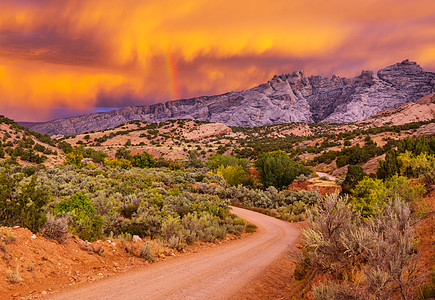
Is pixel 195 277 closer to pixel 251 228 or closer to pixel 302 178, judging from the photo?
pixel 251 228

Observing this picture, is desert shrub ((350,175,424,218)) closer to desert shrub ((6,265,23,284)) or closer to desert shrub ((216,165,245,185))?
desert shrub ((6,265,23,284))

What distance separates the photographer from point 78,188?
22359 mm

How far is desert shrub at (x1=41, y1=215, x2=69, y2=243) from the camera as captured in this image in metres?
9.86

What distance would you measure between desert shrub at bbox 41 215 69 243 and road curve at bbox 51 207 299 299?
108 inches

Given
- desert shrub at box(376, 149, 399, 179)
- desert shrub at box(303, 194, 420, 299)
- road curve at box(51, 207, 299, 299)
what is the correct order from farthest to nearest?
desert shrub at box(376, 149, 399, 179) → road curve at box(51, 207, 299, 299) → desert shrub at box(303, 194, 420, 299)

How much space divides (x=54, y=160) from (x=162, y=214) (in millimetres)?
40990

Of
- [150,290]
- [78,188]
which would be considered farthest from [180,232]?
[78,188]

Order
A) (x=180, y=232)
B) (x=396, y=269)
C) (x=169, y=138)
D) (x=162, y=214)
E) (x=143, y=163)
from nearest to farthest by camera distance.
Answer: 1. (x=396, y=269)
2. (x=180, y=232)
3. (x=162, y=214)
4. (x=143, y=163)
5. (x=169, y=138)

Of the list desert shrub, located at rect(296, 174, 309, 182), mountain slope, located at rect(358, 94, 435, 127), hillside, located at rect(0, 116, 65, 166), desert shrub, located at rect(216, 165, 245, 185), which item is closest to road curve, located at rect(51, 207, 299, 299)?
desert shrub, located at rect(216, 165, 245, 185)

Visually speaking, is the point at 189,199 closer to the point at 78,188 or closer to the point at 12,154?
the point at 78,188

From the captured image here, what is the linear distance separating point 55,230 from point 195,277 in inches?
218

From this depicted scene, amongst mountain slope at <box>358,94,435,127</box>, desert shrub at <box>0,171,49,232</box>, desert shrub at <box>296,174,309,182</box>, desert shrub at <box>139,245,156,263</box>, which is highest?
mountain slope at <box>358,94,435,127</box>

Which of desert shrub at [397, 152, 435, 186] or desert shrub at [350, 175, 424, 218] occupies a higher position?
desert shrub at [397, 152, 435, 186]

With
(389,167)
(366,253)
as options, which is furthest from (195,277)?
(389,167)
